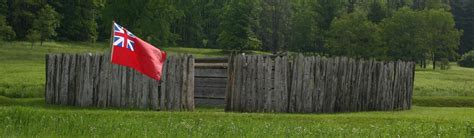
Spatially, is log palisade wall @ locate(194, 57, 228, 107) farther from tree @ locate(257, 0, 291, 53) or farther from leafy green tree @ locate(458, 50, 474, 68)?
leafy green tree @ locate(458, 50, 474, 68)

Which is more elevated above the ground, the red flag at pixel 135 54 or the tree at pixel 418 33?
the tree at pixel 418 33

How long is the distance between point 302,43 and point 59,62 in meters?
54.9

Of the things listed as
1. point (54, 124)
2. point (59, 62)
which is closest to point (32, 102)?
point (59, 62)

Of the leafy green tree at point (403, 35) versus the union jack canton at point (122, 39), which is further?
the leafy green tree at point (403, 35)

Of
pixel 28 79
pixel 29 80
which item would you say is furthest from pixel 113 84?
pixel 28 79

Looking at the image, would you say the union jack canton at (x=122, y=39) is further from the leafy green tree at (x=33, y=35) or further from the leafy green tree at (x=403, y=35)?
the leafy green tree at (x=403, y=35)

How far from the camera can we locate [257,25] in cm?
6650

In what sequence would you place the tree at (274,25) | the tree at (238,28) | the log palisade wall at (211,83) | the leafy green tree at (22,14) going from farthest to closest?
the tree at (274,25)
the tree at (238,28)
the leafy green tree at (22,14)
the log palisade wall at (211,83)

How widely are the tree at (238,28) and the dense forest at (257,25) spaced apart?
0.10 m

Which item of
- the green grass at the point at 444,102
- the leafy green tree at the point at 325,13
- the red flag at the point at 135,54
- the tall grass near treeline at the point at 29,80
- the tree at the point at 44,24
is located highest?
the leafy green tree at the point at 325,13

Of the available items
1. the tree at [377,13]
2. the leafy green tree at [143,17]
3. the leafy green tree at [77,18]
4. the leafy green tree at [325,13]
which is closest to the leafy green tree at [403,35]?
the leafy green tree at [325,13]

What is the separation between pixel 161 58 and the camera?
54.2 ft

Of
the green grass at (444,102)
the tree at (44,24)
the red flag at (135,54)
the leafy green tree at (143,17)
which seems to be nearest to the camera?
the red flag at (135,54)

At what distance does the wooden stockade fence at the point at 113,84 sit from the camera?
56.3 feet
